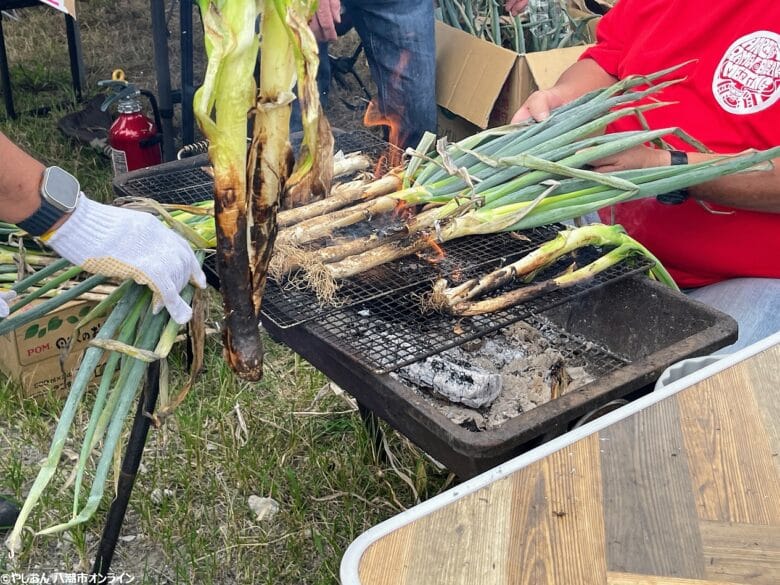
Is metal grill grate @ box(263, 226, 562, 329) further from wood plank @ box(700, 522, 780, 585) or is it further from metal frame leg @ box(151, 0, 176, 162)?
metal frame leg @ box(151, 0, 176, 162)

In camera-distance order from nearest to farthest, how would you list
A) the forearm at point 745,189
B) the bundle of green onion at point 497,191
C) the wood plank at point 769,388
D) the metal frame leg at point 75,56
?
the wood plank at point 769,388, the bundle of green onion at point 497,191, the forearm at point 745,189, the metal frame leg at point 75,56

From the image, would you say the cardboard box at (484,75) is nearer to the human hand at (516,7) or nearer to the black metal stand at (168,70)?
the human hand at (516,7)

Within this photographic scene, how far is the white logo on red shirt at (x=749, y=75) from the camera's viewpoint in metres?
2.12

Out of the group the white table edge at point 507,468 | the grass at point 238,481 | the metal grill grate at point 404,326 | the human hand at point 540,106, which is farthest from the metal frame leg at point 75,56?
the white table edge at point 507,468

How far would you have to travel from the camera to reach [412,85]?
4.12 metres

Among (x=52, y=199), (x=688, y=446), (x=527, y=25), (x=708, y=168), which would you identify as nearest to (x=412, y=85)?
(x=527, y=25)

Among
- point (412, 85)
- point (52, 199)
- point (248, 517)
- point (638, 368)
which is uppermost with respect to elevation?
point (52, 199)

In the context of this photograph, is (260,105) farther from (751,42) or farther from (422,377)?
(751,42)

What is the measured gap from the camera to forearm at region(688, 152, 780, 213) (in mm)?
2072

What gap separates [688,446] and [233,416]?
1.81 m

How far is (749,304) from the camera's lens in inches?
84.3

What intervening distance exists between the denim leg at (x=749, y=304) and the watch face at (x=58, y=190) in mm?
1531

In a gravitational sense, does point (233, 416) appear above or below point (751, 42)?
below

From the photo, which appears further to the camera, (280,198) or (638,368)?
(638,368)
